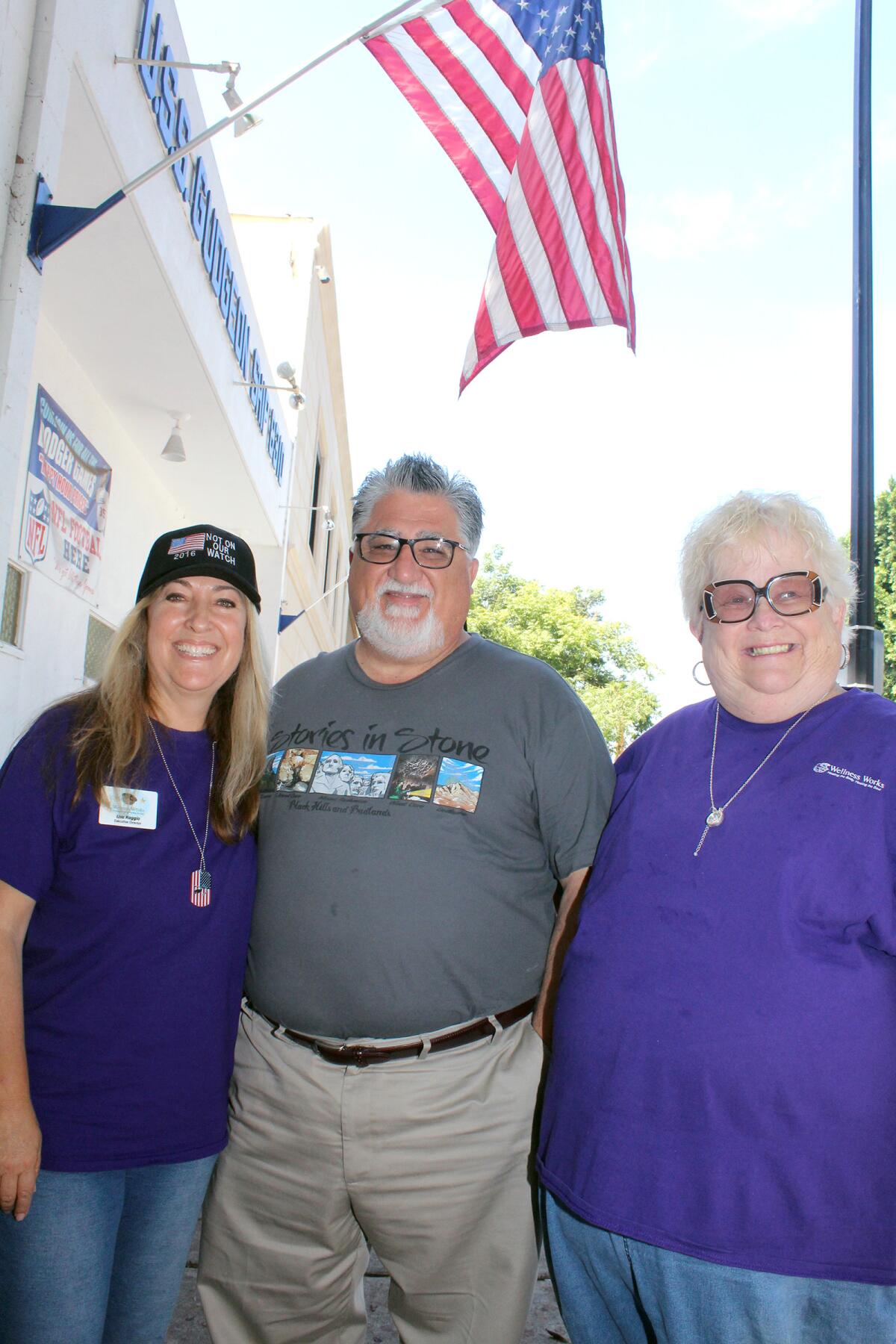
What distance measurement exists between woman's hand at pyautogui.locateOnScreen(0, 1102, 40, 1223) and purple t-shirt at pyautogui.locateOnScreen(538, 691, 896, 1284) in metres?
1.11

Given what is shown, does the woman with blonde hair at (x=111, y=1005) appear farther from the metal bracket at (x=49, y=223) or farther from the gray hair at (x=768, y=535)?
the metal bracket at (x=49, y=223)

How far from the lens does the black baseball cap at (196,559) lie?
97.7 inches

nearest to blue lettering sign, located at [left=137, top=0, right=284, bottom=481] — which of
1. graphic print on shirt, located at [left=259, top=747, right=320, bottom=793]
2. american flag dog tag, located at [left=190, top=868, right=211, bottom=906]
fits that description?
graphic print on shirt, located at [left=259, top=747, right=320, bottom=793]

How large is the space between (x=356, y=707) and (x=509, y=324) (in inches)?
117

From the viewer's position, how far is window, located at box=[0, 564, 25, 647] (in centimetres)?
543

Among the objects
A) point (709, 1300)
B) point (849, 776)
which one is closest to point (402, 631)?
point (849, 776)

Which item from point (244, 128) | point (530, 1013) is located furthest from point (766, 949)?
point (244, 128)

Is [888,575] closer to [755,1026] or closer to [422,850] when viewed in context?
[422,850]

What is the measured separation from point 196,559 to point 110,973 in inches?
41.4

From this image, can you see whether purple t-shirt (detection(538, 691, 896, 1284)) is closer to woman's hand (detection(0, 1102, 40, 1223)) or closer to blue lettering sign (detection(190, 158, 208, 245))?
woman's hand (detection(0, 1102, 40, 1223))

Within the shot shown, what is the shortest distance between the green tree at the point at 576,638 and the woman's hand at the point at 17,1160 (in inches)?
1546

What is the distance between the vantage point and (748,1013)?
5.91ft

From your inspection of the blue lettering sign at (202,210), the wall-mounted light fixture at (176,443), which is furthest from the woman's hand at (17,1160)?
the wall-mounted light fixture at (176,443)

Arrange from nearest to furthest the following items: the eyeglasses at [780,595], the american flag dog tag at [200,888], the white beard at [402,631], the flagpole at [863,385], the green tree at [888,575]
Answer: the eyeglasses at [780,595] → the american flag dog tag at [200,888] → the white beard at [402,631] → the flagpole at [863,385] → the green tree at [888,575]
